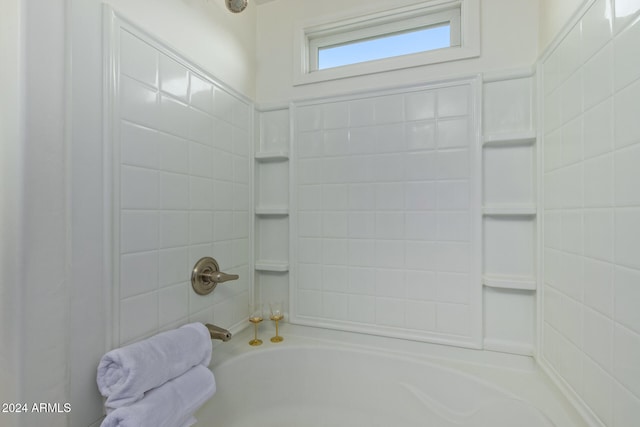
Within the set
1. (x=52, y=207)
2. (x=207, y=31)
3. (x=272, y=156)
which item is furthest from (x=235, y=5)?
(x=52, y=207)

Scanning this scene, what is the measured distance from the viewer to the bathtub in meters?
1.08

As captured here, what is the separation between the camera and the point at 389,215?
1346mm

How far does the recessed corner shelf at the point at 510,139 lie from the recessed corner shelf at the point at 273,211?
99 centimetres

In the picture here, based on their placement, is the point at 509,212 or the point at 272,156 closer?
the point at 509,212

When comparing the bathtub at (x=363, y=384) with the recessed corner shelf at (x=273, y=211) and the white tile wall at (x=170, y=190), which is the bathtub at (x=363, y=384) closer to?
the white tile wall at (x=170, y=190)

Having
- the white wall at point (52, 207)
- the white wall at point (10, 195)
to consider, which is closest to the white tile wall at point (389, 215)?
the white wall at point (52, 207)

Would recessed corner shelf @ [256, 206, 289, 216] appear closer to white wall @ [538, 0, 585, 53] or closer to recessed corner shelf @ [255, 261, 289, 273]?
recessed corner shelf @ [255, 261, 289, 273]

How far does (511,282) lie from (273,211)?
1142 mm

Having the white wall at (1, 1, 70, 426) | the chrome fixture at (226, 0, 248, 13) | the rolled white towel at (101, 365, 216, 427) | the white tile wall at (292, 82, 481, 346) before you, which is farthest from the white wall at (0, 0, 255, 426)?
the white tile wall at (292, 82, 481, 346)

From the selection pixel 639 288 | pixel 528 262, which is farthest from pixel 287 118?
pixel 639 288

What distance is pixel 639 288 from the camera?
628 mm

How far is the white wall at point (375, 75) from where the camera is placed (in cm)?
119

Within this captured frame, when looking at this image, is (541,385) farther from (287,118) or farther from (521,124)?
(287,118)

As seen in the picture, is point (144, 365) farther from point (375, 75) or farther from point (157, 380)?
point (375, 75)
